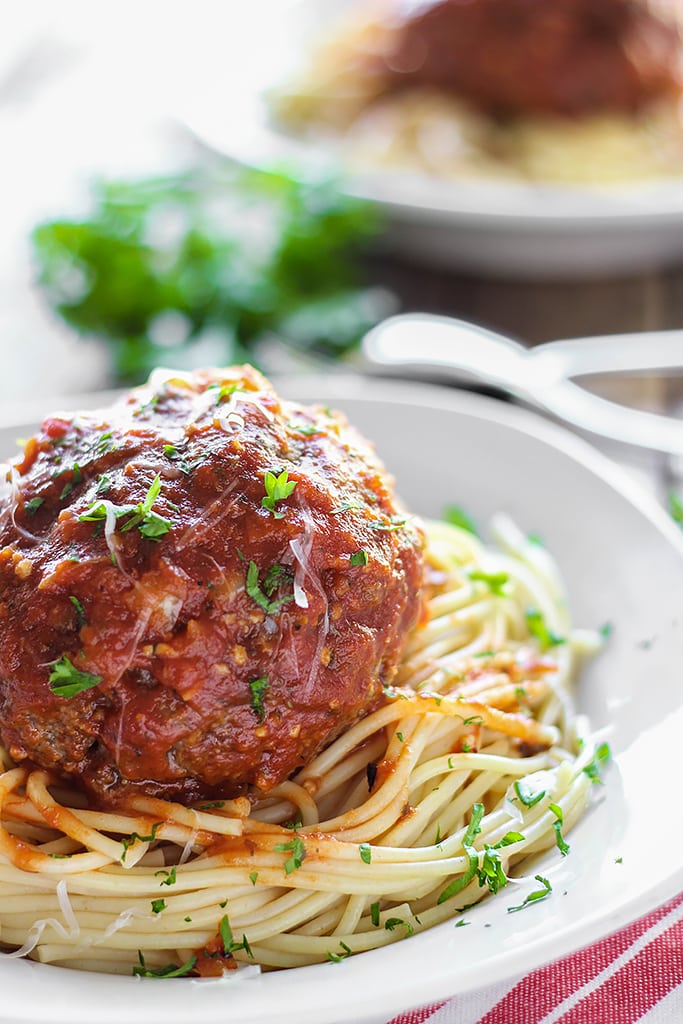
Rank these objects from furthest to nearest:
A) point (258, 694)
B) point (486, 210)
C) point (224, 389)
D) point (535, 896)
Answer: point (486, 210) → point (224, 389) → point (258, 694) → point (535, 896)

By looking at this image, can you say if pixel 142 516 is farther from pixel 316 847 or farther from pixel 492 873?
pixel 492 873

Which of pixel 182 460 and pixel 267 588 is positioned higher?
pixel 182 460

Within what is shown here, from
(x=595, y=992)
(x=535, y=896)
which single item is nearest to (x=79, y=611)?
(x=535, y=896)

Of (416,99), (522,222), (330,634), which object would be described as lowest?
(330,634)

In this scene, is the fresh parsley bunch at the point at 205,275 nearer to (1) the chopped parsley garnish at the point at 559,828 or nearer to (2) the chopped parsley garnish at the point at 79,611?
(2) the chopped parsley garnish at the point at 79,611

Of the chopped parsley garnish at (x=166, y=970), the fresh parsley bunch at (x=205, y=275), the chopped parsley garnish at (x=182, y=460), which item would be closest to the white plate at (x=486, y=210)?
the fresh parsley bunch at (x=205, y=275)

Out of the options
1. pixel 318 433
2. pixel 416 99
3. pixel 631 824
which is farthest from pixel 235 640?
pixel 416 99

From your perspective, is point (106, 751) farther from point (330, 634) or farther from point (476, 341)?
point (476, 341)
